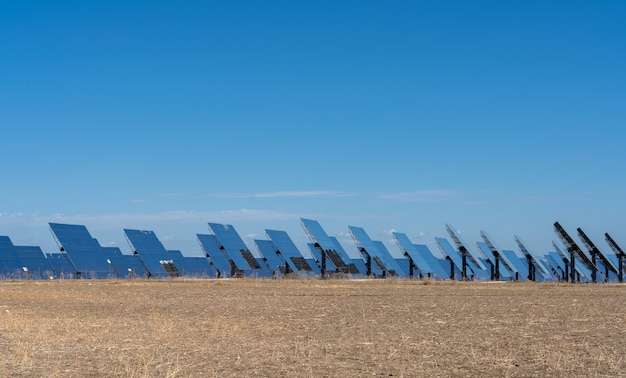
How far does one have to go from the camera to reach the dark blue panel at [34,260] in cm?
5461

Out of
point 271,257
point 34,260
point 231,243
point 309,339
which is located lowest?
point 309,339

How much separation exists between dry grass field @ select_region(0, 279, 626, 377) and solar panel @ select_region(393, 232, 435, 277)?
36640 mm

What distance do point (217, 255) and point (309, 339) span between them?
138 feet

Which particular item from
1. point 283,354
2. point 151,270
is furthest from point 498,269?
point 283,354

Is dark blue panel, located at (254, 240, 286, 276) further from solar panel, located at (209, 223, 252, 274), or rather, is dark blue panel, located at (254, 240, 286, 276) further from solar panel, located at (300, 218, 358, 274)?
solar panel, located at (300, 218, 358, 274)

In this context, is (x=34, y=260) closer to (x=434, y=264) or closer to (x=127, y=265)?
(x=127, y=265)

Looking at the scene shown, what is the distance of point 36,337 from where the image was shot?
1479cm

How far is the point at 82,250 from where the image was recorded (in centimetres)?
5088

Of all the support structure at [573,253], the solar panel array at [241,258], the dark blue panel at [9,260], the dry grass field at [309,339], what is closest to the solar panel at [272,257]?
the solar panel array at [241,258]

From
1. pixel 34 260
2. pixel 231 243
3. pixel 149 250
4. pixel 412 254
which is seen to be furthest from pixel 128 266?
pixel 412 254

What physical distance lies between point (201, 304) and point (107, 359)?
449 inches

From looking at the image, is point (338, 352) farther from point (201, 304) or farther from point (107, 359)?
point (201, 304)

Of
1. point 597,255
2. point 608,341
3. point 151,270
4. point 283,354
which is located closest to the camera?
point 283,354

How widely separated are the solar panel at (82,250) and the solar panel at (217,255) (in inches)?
255
